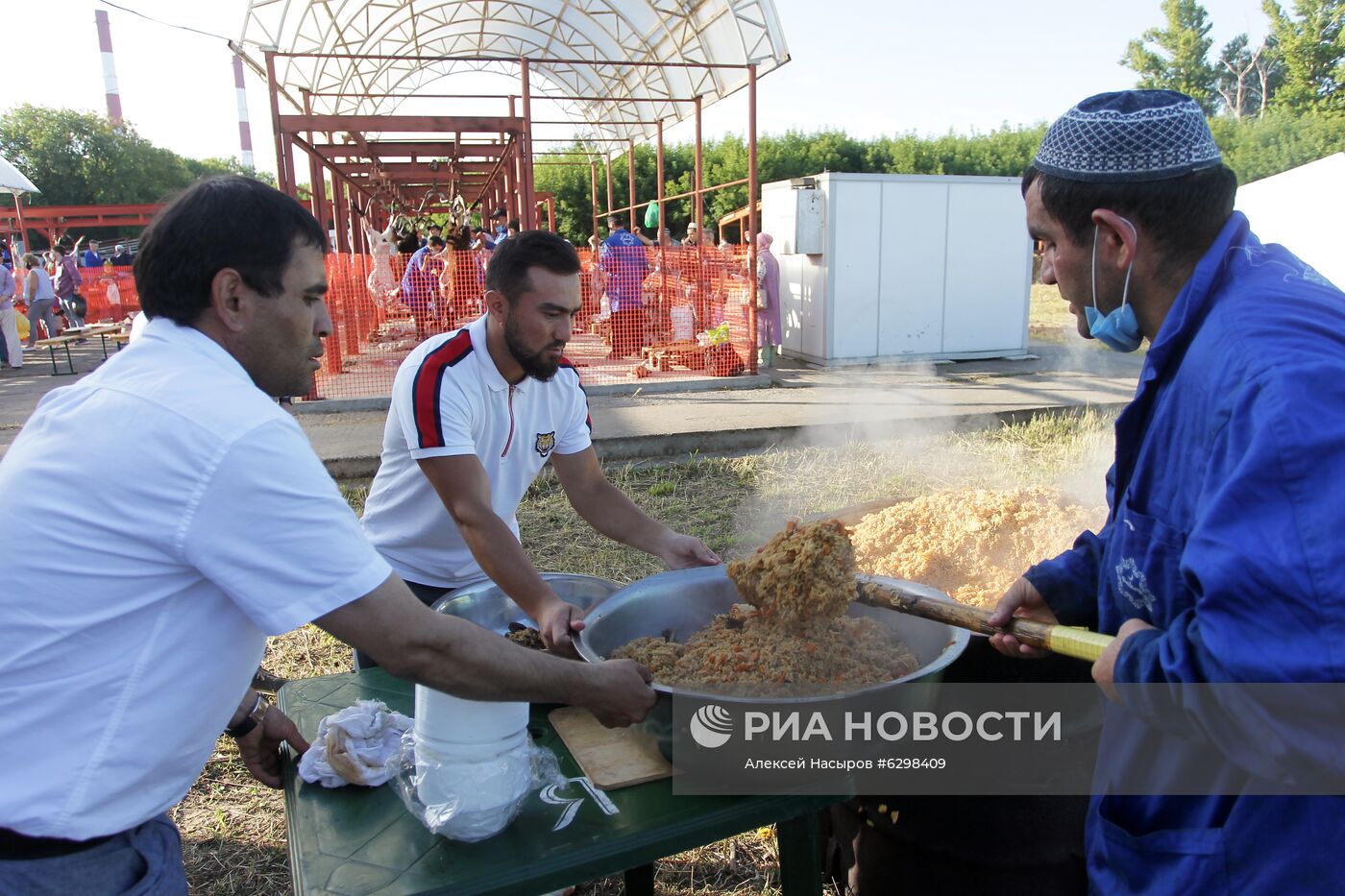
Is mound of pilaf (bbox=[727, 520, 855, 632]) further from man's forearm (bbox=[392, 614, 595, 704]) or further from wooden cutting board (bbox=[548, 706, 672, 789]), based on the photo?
man's forearm (bbox=[392, 614, 595, 704])

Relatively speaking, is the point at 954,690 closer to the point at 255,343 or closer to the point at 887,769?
the point at 887,769

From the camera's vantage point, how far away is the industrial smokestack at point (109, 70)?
55.0m

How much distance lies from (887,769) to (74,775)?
5.70 ft

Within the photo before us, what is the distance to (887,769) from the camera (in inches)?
83.9

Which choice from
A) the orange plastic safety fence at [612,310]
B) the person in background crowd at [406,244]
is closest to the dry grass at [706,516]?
the orange plastic safety fence at [612,310]

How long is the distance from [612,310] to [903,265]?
14.8 feet

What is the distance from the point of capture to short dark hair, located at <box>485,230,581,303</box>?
Answer: 2904 mm

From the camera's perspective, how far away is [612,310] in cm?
1297

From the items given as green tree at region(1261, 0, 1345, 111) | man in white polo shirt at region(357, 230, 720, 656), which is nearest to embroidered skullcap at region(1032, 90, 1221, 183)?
man in white polo shirt at region(357, 230, 720, 656)

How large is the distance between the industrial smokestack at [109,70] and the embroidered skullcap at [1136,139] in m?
67.0

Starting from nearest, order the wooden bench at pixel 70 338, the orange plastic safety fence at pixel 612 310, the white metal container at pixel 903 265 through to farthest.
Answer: the orange plastic safety fence at pixel 612 310
the white metal container at pixel 903 265
the wooden bench at pixel 70 338

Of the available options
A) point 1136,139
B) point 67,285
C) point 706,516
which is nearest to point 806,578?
point 1136,139

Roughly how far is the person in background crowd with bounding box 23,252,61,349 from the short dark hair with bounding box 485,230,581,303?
16.9m

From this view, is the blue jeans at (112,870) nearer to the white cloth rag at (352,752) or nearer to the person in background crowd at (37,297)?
the white cloth rag at (352,752)
